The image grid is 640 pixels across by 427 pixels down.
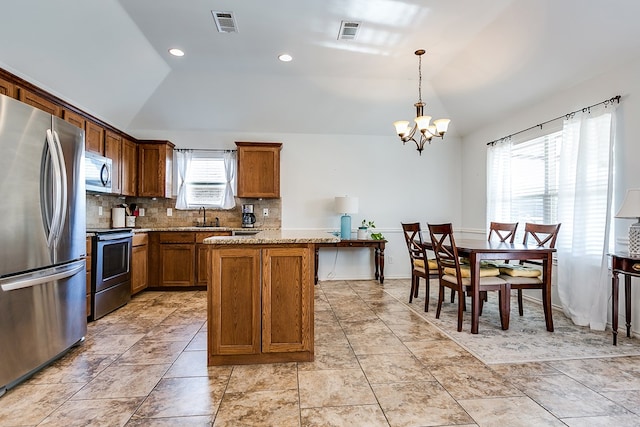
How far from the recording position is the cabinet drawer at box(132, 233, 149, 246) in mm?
4234

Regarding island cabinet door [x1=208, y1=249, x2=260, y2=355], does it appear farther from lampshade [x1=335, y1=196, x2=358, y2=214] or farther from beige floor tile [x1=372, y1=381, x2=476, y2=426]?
lampshade [x1=335, y1=196, x2=358, y2=214]

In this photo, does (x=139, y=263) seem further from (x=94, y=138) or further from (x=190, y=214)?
(x=94, y=138)

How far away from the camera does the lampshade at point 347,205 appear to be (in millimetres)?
5184

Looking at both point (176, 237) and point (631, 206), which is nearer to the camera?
point (631, 206)

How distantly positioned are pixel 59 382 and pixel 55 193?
4.23 ft

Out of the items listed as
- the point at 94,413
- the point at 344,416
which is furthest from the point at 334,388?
the point at 94,413

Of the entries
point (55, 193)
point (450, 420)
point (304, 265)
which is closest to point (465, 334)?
point (450, 420)

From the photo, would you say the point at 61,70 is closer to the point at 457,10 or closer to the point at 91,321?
the point at 91,321

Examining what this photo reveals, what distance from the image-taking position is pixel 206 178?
212 inches

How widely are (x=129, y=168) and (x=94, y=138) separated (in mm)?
854

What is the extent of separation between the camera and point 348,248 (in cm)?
546

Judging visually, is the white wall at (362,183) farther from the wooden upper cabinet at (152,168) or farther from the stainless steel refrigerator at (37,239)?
the stainless steel refrigerator at (37,239)

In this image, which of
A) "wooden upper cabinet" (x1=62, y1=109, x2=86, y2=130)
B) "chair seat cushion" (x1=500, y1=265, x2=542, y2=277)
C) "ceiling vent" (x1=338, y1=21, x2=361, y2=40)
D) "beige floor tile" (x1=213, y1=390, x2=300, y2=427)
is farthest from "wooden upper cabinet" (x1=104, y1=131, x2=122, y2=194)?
"chair seat cushion" (x1=500, y1=265, x2=542, y2=277)

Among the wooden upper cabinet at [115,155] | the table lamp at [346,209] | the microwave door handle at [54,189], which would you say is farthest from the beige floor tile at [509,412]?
the wooden upper cabinet at [115,155]
